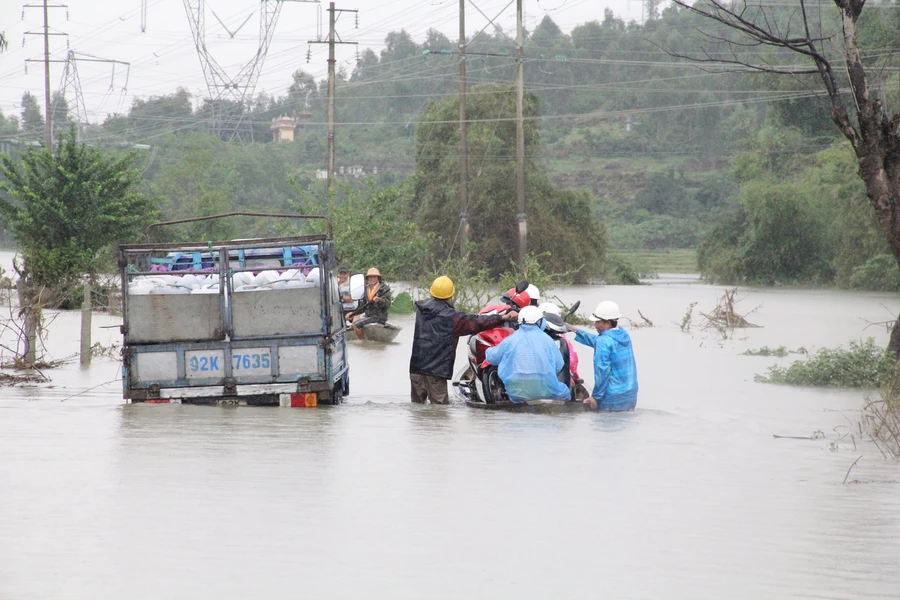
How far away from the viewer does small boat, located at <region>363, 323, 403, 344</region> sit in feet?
70.1

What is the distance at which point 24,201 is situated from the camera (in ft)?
104

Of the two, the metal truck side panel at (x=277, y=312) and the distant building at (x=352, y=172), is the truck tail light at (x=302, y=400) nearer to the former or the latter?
the metal truck side panel at (x=277, y=312)

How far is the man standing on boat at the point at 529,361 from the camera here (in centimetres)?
1162

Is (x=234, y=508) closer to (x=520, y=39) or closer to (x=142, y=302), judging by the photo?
(x=142, y=302)

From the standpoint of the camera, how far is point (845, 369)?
53.9 feet

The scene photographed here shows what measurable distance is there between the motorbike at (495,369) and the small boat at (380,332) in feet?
28.2

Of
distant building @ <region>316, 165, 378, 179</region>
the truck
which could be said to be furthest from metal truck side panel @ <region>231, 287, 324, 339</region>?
distant building @ <region>316, 165, 378, 179</region>

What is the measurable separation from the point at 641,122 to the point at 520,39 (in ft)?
197

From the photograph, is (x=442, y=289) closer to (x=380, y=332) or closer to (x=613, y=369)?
(x=613, y=369)

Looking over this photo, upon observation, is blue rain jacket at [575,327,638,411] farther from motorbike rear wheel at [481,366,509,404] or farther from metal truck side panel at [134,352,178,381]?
metal truck side panel at [134,352,178,381]

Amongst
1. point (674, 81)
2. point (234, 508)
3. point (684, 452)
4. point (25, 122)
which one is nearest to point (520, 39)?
point (684, 452)

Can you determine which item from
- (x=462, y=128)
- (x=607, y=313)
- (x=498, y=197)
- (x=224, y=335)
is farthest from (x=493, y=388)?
(x=498, y=197)

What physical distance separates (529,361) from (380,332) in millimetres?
10101

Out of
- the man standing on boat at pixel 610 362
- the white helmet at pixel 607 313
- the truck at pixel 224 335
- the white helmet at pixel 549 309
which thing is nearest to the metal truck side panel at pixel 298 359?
the truck at pixel 224 335
